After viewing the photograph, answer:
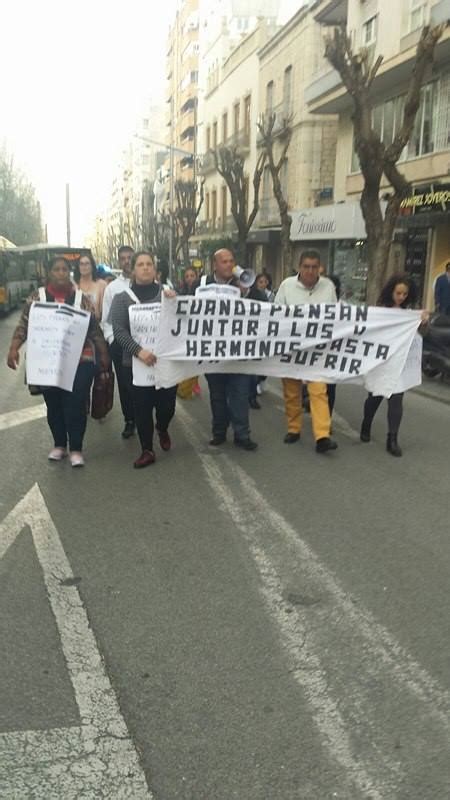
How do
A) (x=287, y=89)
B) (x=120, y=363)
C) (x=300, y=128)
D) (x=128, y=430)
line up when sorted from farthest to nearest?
1. (x=287, y=89)
2. (x=300, y=128)
3. (x=120, y=363)
4. (x=128, y=430)

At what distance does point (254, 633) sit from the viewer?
3.62 m

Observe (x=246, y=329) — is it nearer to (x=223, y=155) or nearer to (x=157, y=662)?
(x=157, y=662)

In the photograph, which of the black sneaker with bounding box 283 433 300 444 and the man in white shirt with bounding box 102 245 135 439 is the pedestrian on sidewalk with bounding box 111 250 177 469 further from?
the black sneaker with bounding box 283 433 300 444

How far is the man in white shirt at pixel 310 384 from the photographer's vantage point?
709 cm

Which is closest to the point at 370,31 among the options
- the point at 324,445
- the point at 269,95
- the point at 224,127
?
the point at 269,95

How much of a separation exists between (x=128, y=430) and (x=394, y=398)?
2.71 m

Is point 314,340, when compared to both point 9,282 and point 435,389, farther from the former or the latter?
point 9,282

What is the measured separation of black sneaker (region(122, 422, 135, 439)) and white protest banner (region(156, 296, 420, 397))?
4.11 ft

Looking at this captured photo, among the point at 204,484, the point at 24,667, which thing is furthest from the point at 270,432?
the point at 24,667

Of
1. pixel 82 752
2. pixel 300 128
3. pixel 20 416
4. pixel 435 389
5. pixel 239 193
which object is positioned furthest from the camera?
pixel 300 128

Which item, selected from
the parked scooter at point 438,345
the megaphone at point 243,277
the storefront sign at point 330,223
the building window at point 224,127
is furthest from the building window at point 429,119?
the building window at point 224,127

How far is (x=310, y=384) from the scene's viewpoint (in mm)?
7180

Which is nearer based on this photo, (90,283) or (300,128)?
(90,283)

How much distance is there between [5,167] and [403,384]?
2611 inches
